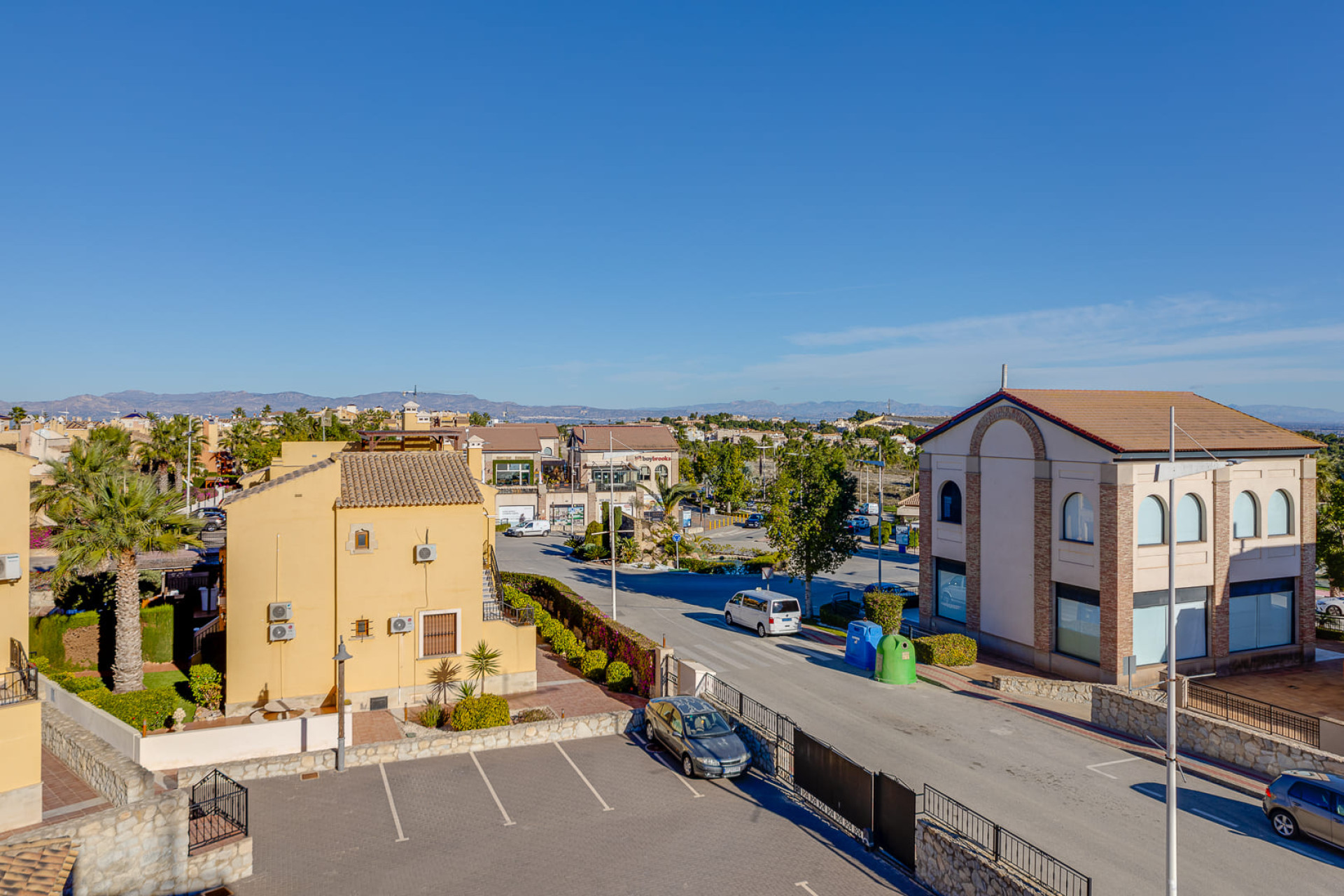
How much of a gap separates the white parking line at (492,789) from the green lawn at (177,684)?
331 inches

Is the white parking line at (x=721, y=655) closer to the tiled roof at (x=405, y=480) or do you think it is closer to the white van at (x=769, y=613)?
the white van at (x=769, y=613)

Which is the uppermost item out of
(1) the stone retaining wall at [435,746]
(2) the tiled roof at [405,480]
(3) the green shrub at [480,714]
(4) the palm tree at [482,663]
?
(2) the tiled roof at [405,480]

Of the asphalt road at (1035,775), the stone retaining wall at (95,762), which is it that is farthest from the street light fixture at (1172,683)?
the stone retaining wall at (95,762)

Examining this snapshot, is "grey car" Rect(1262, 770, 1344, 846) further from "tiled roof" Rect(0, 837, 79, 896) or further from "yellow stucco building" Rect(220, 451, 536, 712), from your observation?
"tiled roof" Rect(0, 837, 79, 896)

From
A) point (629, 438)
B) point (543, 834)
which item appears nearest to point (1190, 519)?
point (543, 834)

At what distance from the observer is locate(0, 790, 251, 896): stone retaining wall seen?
12.9 metres

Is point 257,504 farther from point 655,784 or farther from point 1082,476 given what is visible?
point 1082,476

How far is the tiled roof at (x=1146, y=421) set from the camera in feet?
88.3

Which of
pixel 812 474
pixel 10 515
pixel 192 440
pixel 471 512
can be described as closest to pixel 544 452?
pixel 192 440

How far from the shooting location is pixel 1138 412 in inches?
1174

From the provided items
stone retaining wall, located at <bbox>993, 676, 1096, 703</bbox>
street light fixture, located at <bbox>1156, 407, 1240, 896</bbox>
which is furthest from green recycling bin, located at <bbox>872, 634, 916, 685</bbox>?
street light fixture, located at <bbox>1156, 407, 1240, 896</bbox>

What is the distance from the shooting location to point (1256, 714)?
22.5 meters

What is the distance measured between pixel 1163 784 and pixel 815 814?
27.0 ft

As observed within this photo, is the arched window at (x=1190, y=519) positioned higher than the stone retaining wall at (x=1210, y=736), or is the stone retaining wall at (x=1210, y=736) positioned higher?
the arched window at (x=1190, y=519)
